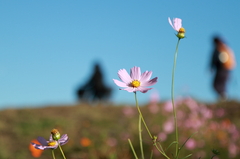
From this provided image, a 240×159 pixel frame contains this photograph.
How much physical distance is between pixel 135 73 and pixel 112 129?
18.1ft

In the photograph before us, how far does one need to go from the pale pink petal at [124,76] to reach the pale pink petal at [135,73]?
0.05ft

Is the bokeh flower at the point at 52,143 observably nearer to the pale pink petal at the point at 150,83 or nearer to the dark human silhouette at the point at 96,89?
the pale pink petal at the point at 150,83

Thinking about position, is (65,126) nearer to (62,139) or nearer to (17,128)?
(17,128)

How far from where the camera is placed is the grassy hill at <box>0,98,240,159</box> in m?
5.03

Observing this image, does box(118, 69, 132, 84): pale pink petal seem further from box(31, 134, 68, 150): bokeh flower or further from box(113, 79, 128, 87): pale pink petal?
box(31, 134, 68, 150): bokeh flower

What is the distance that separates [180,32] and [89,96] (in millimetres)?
13491

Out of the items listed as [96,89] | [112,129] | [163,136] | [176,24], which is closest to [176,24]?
[176,24]

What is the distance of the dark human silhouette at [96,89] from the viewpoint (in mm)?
14344

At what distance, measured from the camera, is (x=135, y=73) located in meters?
1.24

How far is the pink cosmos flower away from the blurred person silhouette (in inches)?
306

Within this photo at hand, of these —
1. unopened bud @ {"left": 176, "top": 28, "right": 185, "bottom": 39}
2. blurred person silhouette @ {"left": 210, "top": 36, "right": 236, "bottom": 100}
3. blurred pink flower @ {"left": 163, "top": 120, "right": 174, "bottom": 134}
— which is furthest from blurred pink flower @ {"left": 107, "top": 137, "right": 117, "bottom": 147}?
blurred person silhouette @ {"left": 210, "top": 36, "right": 236, "bottom": 100}

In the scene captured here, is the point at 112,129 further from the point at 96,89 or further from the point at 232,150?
the point at 96,89

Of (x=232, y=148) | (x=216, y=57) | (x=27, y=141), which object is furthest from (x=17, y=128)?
(x=216, y=57)

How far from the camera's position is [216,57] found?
8875 millimetres
